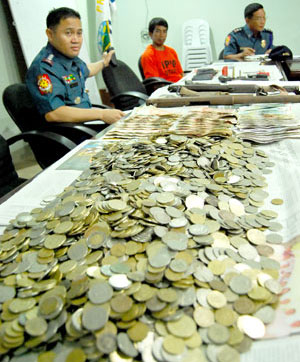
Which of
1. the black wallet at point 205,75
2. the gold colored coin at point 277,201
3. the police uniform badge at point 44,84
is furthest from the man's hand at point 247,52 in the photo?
the gold colored coin at point 277,201

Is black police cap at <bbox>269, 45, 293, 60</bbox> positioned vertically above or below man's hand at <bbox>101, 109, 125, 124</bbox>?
above

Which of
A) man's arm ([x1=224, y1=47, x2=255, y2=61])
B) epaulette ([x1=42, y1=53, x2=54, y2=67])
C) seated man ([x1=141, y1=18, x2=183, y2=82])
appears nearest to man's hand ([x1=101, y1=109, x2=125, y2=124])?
epaulette ([x1=42, y1=53, x2=54, y2=67])

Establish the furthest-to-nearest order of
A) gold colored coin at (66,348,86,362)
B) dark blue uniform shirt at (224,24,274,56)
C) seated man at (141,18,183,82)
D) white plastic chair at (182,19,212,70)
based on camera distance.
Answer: white plastic chair at (182,19,212,70)
dark blue uniform shirt at (224,24,274,56)
seated man at (141,18,183,82)
gold colored coin at (66,348,86,362)

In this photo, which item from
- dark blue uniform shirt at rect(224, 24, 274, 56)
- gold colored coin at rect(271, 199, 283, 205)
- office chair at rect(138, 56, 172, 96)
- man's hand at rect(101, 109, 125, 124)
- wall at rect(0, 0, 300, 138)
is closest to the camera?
Result: gold colored coin at rect(271, 199, 283, 205)

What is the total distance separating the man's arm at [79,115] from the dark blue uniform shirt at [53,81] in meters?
0.03

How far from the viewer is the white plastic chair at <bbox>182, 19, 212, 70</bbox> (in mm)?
4734

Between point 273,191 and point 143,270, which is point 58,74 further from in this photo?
point 143,270

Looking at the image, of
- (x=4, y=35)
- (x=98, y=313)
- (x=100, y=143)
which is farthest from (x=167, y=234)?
(x=4, y=35)

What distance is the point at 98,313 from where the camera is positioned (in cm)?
47

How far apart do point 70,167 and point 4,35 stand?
2.23 m

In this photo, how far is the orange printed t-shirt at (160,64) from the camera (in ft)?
10.7

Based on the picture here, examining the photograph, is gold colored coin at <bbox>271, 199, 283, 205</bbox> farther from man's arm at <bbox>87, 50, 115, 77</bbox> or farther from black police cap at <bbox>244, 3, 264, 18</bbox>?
black police cap at <bbox>244, 3, 264, 18</bbox>

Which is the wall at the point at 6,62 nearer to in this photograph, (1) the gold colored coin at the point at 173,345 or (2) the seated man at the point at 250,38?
(2) the seated man at the point at 250,38

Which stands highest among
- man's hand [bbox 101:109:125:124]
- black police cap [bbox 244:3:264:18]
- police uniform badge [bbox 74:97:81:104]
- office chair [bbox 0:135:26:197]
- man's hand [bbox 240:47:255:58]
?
black police cap [bbox 244:3:264:18]
